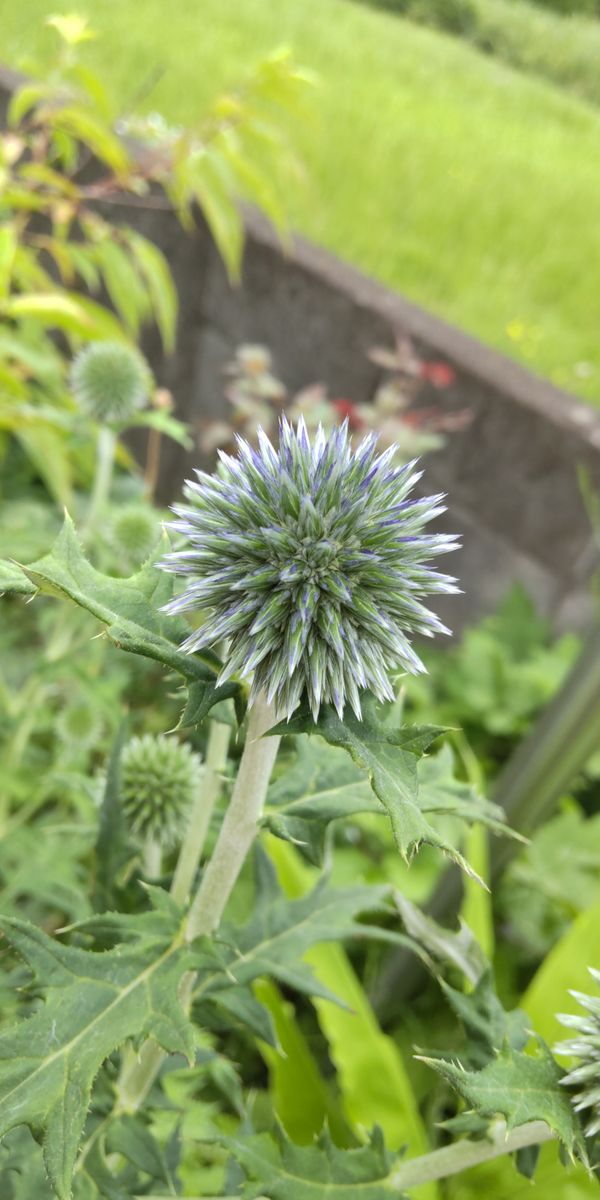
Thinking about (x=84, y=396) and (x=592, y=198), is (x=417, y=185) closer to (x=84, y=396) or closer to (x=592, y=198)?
(x=592, y=198)

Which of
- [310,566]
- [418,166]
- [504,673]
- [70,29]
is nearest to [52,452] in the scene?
[70,29]

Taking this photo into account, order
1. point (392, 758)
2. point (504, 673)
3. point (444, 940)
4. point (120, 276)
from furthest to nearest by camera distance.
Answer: point (504, 673) < point (120, 276) < point (444, 940) < point (392, 758)

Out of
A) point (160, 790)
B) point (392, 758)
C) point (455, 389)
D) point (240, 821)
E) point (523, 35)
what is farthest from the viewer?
point (523, 35)

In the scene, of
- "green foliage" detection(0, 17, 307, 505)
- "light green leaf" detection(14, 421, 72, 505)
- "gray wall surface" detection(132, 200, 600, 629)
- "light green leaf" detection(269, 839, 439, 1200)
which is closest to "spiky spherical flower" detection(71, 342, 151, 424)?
"green foliage" detection(0, 17, 307, 505)

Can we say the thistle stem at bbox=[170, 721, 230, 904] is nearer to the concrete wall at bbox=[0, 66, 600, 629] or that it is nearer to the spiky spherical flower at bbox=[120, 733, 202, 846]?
the spiky spherical flower at bbox=[120, 733, 202, 846]

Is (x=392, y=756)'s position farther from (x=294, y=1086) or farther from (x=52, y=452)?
(x=52, y=452)

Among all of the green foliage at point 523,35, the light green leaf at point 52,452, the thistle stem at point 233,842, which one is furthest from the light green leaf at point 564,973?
the green foliage at point 523,35

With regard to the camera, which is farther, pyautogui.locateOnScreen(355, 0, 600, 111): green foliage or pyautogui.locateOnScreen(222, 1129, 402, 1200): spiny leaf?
pyautogui.locateOnScreen(355, 0, 600, 111): green foliage
